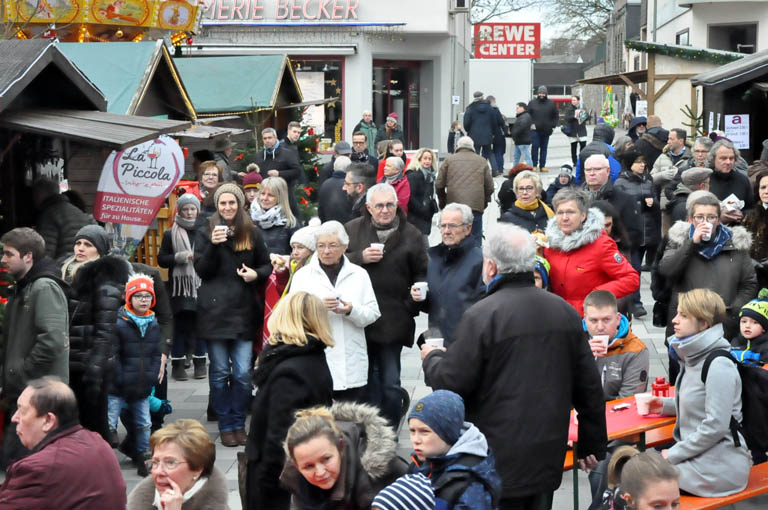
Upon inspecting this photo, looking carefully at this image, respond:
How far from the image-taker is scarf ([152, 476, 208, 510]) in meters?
4.77

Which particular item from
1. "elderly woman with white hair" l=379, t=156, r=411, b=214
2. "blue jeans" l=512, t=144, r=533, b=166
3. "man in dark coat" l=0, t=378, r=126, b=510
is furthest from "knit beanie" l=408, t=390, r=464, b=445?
"blue jeans" l=512, t=144, r=533, b=166

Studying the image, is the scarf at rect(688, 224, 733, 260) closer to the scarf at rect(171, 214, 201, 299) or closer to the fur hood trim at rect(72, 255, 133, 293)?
the fur hood trim at rect(72, 255, 133, 293)

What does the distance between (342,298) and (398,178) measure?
20.9ft

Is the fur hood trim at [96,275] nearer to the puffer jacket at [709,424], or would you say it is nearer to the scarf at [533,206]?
the puffer jacket at [709,424]

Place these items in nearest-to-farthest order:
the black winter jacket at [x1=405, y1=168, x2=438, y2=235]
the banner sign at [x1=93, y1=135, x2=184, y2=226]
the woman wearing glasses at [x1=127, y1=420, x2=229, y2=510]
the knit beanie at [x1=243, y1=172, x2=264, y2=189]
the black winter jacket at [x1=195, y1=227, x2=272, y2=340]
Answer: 1. the woman wearing glasses at [x1=127, y1=420, x2=229, y2=510]
2. the black winter jacket at [x1=195, y1=227, x2=272, y2=340]
3. the banner sign at [x1=93, y1=135, x2=184, y2=226]
4. the knit beanie at [x1=243, y1=172, x2=264, y2=189]
5. the black winter jacket at [x1=405, y1=168, x2=438, y2=235]

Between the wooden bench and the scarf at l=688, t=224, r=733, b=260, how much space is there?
1804mm

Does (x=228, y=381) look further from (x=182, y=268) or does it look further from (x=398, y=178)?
(x=398, y=178)

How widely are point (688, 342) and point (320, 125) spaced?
1088 inches

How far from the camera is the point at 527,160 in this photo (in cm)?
2689

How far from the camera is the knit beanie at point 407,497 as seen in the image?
4020mm

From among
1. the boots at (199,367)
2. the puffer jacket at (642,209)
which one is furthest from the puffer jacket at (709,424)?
the boots at (199,367)

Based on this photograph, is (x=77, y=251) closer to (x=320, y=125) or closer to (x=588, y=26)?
(x=320, y=125)

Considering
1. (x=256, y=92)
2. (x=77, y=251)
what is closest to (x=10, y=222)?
(x=77, y=251)

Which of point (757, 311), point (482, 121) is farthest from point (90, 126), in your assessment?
point (482, 121)
